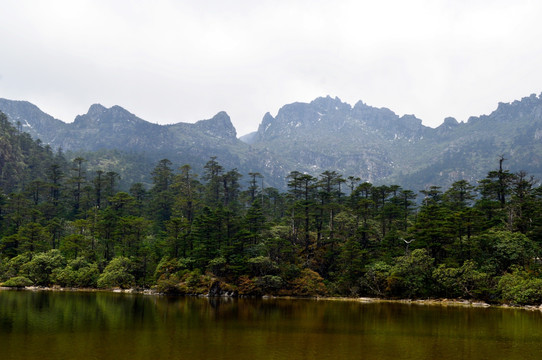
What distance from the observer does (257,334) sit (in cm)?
2786

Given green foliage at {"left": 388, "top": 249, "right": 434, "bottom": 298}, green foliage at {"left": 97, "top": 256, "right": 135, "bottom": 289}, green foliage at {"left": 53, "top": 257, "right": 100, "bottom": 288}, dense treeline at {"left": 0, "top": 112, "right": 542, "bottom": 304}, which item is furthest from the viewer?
green foliage at {"left": 53, "top": 257, "right": 100, "bottom": 288}

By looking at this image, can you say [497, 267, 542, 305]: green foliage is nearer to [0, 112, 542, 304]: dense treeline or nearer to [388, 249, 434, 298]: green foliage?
[0, 112, 542, 304]: dense treeline

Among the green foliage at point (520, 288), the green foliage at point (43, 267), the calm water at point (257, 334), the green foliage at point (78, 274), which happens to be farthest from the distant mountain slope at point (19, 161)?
the green foliage at point (520, 288)

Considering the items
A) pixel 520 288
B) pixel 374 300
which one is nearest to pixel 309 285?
pixel 374 300

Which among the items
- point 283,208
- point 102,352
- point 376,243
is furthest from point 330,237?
point 102,352

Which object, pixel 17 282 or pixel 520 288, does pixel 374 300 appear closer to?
pixel 520 288

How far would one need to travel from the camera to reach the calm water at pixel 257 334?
21.6 m

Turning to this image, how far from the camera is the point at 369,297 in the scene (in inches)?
2366

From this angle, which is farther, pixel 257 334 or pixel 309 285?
pixel 309 285

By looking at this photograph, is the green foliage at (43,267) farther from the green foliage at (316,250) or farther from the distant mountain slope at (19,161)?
the distant mountain slope at (19,161)

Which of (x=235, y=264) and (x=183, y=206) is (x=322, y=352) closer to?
(x=235, y=264)

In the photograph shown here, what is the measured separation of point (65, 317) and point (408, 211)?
66.4 metres

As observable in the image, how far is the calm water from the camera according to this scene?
2161cm

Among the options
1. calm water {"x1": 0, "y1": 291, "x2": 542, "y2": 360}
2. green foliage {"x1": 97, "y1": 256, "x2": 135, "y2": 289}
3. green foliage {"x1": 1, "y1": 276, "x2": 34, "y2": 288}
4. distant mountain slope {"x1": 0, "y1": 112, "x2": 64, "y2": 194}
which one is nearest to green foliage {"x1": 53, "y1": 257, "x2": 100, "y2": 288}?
green foliage {"x1": 97, "y1": 256, "x2": 135, "y2": 289}
